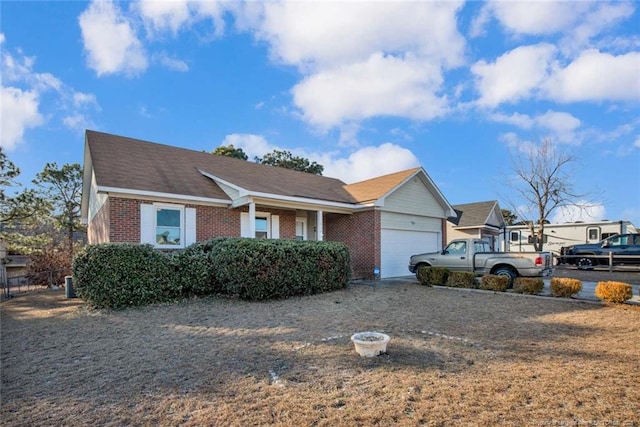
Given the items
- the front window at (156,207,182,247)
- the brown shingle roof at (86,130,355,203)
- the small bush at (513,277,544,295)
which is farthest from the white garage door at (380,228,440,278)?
the front window at (156,207,182,247)

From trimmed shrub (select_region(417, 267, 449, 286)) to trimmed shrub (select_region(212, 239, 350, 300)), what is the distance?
329 centimetres

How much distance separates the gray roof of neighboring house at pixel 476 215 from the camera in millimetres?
25902

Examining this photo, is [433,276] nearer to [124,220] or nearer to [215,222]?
[215,222]

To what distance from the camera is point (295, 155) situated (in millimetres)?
33719

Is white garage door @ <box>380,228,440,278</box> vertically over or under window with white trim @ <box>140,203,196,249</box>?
under

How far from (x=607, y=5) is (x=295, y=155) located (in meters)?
26.1

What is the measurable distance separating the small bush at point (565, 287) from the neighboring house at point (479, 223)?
16133 mm

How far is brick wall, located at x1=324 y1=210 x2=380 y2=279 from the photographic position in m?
14.5

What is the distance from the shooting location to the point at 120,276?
873cm

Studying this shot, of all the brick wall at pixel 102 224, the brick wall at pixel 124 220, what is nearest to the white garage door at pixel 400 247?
the brick wall at pixel 124 220

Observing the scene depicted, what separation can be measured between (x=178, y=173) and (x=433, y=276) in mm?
10041

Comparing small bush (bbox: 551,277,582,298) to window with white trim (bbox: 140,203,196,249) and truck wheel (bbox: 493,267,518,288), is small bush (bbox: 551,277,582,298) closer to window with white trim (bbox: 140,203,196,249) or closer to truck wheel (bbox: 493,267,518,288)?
truck wheel (bbox: 493,267,518,288)

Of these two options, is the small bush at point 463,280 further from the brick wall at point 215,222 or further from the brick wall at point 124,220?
the brick wall at point 124,220

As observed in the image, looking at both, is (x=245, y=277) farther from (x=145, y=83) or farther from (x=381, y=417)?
(x=145, y=83)
